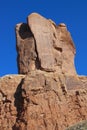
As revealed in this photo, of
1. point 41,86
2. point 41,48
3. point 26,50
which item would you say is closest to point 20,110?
point 41,86

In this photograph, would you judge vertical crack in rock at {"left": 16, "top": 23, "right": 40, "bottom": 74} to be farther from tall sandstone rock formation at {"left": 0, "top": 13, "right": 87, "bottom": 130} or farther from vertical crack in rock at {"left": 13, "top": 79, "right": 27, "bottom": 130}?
vertical crack in rock at {"left": 13, "top": 79, "right": 27, "bottom": 130}

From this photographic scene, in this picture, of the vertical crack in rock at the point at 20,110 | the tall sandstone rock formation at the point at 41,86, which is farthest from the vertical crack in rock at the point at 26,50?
the vertical crack in rock at the point at 20,110

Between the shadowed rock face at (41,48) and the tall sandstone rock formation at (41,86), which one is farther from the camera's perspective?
the shadowed rock face at (41,48)

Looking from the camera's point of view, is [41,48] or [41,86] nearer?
[41,86]

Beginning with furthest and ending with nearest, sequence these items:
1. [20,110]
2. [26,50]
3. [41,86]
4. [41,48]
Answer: [26,50]
[41,48]
[20,110]
[41,86]

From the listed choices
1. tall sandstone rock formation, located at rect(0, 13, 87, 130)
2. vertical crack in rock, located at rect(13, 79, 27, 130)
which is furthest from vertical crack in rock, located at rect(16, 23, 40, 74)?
vertical crack in rock, located at rect(13, 79, 27, 130)

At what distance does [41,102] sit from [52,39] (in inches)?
329

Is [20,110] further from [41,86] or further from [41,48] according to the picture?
[41,48]

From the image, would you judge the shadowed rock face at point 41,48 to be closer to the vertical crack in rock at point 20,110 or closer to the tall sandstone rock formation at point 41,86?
the tall sandstone rock formation at point 41,86

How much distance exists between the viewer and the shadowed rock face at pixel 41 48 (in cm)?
4872

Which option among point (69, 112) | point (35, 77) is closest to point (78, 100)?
point (69, 112)

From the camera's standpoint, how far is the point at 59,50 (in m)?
51.2

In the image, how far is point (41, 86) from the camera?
45.7 metres

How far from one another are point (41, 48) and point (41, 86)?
518 centimetres
